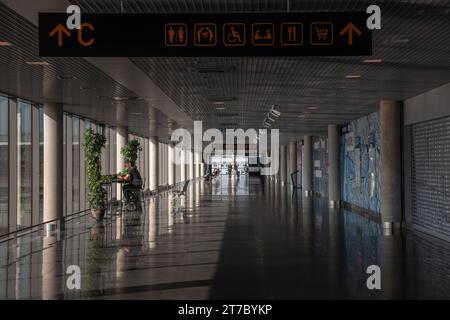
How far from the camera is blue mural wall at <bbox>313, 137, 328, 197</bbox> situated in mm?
26938

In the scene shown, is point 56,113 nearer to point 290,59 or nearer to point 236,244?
point 236,244

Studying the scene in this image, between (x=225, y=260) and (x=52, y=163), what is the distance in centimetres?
748

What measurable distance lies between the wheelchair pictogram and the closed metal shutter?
832 centimetres

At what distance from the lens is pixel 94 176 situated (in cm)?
1633

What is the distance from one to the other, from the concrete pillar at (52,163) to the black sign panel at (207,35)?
1023cm

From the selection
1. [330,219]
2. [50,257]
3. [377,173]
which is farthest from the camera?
[377,173]

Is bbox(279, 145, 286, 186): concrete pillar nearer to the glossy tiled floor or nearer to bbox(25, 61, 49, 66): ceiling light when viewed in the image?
the glossy tiled floor

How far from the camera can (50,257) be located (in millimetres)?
9969

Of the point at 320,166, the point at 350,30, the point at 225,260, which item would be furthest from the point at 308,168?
the point at 350,30

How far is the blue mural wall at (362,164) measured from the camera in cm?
1767

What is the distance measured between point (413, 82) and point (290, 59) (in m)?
3.62

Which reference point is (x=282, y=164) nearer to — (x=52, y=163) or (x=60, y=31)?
(x=52, y=163)
